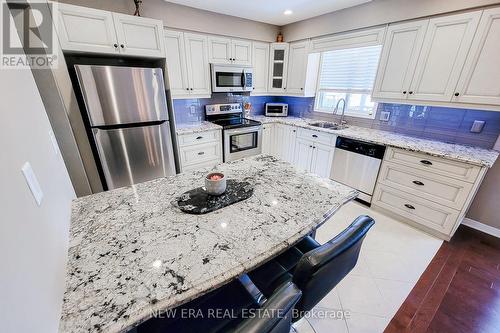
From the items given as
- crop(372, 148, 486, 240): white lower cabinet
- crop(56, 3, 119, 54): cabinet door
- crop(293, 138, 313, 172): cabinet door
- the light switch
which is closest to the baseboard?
crop(372, 148, 486, 240): white lower cabinet

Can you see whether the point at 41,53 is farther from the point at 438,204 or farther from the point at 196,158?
the point at 438,204

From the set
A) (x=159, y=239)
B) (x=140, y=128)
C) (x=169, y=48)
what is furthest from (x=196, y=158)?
(x=159, y=239)

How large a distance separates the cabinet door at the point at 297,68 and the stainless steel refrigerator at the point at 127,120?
2.27 meters

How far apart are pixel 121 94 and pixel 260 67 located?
2377mm

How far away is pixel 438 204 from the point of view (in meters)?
2.12

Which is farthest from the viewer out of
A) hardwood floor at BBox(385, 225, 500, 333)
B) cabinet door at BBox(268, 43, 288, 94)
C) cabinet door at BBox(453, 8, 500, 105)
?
cabinet door at BBox(268, 43, 288, 94)

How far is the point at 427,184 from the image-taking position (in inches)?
84.7

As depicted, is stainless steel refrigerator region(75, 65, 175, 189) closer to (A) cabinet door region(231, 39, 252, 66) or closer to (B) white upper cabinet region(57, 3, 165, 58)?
(B) white upper cabinet region(57, 3, 165, 58)

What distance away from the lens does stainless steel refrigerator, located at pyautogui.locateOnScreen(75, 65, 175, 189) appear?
1.93m

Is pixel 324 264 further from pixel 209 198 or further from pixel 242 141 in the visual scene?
pixel 242 141

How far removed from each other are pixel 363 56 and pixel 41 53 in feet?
12.0

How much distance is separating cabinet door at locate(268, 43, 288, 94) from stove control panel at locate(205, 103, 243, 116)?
731 mm

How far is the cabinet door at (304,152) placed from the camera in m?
3.24

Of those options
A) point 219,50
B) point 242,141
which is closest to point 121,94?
point 219,50
